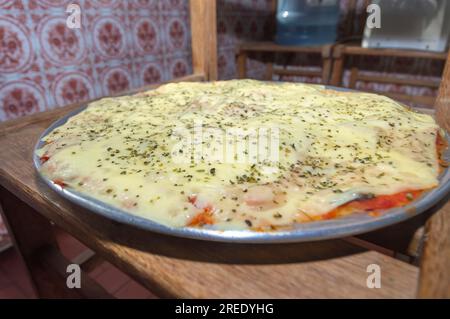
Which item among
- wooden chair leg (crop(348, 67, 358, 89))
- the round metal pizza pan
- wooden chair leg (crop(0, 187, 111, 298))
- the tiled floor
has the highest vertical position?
the round metal pizza pan

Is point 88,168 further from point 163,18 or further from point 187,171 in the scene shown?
point 163,18

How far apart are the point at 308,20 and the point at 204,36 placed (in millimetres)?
→ 1138

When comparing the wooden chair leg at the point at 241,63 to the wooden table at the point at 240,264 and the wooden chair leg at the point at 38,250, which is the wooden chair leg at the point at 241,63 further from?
the wooden table at the point at 240,264

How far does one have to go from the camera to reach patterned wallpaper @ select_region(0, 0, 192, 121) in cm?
120

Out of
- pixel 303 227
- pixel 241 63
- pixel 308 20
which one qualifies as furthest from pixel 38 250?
pixel 308 20

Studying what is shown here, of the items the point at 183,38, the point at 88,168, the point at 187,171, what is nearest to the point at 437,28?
the point at 183,38

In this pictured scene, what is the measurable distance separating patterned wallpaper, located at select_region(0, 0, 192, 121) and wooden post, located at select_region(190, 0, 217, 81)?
0.43 m

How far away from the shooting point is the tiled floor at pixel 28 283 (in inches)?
49.8

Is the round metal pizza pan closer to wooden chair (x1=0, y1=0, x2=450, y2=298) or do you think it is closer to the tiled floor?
wooden chair (x1=0, y1=0, x2=450, y2=298)

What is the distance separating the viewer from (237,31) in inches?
Result: 93.1

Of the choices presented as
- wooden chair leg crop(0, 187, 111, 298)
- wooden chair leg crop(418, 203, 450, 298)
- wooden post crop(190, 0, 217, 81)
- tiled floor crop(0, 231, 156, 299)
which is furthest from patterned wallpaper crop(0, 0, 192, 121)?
wooden chair leg crop(418, 203, 450, 298)

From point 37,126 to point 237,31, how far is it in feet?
5.97

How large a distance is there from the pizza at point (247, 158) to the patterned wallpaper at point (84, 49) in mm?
521

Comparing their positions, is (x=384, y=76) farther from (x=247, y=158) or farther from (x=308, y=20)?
(x=247, y=158)
